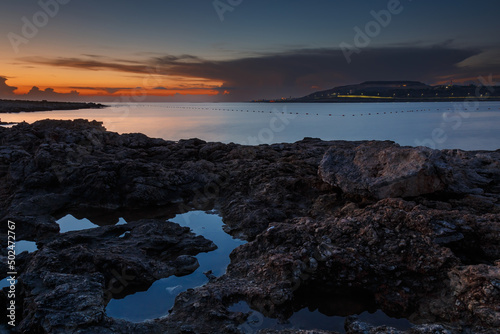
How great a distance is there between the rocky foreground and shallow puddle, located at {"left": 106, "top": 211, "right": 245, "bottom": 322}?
0.20 metres

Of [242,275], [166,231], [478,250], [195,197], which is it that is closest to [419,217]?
[478,250]

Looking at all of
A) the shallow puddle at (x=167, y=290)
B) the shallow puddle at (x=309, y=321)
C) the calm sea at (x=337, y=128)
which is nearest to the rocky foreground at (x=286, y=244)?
the shallow puddle at (x=309, y=321)

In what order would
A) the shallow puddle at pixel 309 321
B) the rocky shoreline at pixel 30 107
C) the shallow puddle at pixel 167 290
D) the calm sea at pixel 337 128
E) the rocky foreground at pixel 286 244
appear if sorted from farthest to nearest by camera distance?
1. the rocky shoreline at pixel 30 107
2. the calm sea at pixel 337 128
3. the shallow puddle at pixel 167 290
4. the shallow puddle at pixel 309 321
5. the rocky foreground at pixel 286 244

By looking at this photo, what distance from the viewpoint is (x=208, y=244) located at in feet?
22.7

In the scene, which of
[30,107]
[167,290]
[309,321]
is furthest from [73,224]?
[30,107]

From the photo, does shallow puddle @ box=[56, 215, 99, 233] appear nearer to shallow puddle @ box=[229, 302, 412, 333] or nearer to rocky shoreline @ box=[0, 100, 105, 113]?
shallow puddle @ box=[229, 302, 412, 333]

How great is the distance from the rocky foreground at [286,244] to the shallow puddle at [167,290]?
0.20 metres

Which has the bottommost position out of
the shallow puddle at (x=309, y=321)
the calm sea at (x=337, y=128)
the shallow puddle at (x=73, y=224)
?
the shallow puddle at (x=73, y=224)

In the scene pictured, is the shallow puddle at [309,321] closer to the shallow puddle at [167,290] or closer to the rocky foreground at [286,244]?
the rocky foreground at [286,244]

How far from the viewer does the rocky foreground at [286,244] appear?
12.8 ft

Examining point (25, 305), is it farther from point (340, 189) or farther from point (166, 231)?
point (340, 189)

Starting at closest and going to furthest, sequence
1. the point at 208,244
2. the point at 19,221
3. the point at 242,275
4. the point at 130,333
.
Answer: the point at 130,333 < the point at 242,275 < the point at 208,244 < the point at 19,221

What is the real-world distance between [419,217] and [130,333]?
14.5 feet

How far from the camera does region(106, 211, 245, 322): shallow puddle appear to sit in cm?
466
